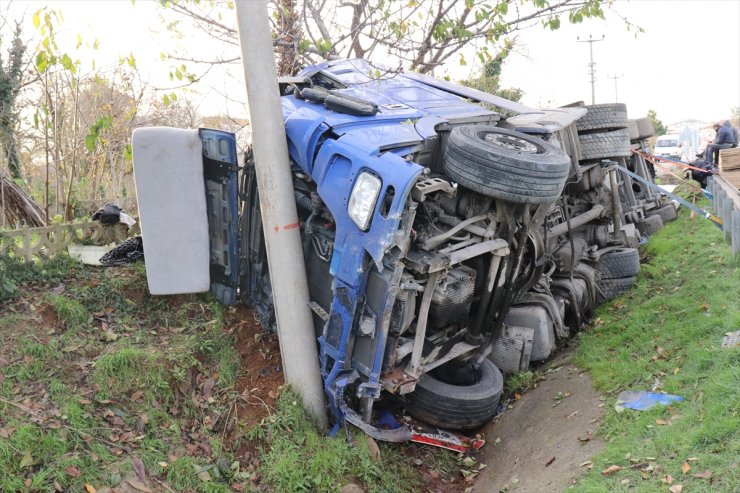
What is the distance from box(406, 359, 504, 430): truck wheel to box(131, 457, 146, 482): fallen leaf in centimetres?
195

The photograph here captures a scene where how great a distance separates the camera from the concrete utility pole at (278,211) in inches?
168

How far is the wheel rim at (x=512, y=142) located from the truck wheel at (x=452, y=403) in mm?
1843

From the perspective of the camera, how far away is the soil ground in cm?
→ 397

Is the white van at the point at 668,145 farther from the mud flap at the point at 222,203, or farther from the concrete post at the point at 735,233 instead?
the mud flap at the point at 222,203

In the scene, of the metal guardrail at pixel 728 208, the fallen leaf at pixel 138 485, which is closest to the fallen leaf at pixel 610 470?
the fallen leaf at pixel 138 485

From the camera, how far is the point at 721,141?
11672mm

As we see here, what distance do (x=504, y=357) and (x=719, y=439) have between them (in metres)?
2.16

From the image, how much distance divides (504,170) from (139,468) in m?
3.03

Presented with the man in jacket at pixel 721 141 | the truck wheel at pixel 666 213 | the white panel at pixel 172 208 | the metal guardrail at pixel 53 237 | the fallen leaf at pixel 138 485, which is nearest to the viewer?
the fallen leaf at pixel 138 485

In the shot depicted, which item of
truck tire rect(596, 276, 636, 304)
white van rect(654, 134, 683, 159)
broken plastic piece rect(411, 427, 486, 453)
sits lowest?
white van rect(654, 134, 683, 159)

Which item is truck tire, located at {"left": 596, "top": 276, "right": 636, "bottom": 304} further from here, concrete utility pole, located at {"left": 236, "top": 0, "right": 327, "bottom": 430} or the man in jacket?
the man in jacket

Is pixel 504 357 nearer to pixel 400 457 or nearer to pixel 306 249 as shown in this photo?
pixel 400 457

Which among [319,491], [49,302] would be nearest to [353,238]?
[319,491]

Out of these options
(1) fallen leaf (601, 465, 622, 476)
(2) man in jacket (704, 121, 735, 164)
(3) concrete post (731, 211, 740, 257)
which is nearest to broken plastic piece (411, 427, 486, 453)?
(1) fallen leaf (601, 465, 622, 476)
